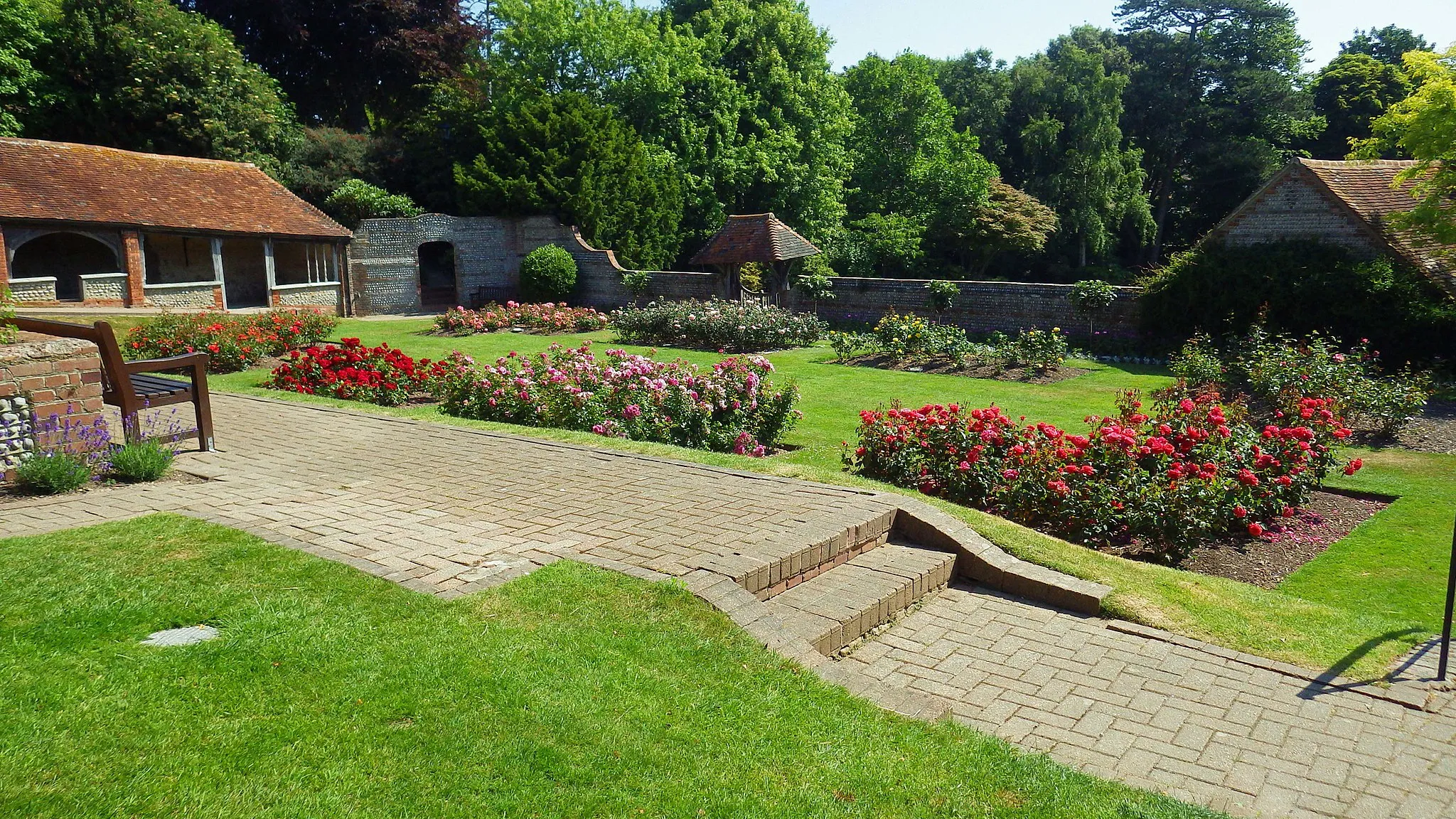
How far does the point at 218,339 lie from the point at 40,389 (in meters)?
9.46

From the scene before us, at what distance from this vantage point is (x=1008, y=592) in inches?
239

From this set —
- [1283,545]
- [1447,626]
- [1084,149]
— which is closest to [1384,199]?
[1283,545]

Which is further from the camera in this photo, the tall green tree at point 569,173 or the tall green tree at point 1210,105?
the tall green tree at point 1210,105

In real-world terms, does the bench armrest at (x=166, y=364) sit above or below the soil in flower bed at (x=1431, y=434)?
above

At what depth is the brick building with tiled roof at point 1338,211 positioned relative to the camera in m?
17.5

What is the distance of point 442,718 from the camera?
11.6 feet

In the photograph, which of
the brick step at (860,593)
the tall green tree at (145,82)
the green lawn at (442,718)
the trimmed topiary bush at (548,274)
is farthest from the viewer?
the tall green tree at (145,82)

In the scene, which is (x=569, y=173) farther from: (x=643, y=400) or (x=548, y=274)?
(x=643, y=400)

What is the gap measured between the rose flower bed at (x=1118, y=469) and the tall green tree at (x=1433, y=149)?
10.4 meters

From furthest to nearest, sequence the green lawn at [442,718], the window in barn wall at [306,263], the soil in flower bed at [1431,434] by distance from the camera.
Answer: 1. the window in barn wall at [306,263]
2. the soil in flower bed at [1431,434]
3. the green lawn at [442,718]

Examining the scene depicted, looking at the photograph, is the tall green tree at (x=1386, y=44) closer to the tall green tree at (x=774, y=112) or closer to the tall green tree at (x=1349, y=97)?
the tall green tree at (x=1349, y=97)

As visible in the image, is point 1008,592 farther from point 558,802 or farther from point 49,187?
point 49,187

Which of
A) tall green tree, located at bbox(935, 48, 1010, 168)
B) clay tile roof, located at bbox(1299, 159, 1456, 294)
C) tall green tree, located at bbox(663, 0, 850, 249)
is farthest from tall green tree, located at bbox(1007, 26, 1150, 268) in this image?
clay tile roof, located at bbox(1299, 159, 1456, 294)

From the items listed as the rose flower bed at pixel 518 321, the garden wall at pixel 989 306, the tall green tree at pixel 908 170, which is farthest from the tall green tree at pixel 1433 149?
the tall green tree at pixel 908 170
